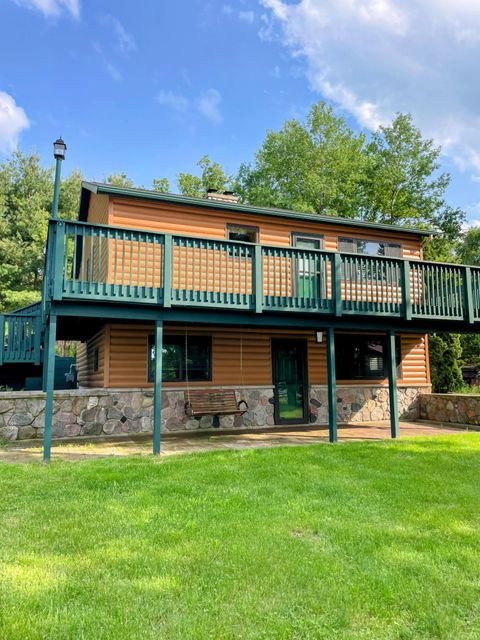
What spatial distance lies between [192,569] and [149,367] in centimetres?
724

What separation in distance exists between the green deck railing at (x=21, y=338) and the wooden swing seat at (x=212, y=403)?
12.9 ft

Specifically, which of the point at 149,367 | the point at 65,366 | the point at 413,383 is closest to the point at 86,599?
the point at 149,367

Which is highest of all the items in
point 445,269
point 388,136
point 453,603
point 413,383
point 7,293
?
point 388,136

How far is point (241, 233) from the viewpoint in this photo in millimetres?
11133

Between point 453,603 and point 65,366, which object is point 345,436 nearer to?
point 453,603

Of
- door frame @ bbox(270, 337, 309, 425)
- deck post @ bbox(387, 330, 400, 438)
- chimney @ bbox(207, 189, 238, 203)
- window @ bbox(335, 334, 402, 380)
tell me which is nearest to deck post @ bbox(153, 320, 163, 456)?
door frame @ bbox(270, 337, 309, 425)

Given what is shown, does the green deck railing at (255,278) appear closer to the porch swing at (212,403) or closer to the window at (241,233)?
the window at (241,233)

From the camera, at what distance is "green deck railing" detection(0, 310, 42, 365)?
34.8 ft

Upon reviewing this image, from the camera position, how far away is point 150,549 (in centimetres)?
325

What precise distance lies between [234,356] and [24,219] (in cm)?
1939

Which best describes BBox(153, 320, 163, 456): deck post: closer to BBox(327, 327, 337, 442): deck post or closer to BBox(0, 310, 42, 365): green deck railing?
BBox(327, 327, 337, 442): deck post

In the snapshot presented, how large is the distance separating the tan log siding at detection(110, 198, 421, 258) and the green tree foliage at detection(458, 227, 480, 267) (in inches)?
868

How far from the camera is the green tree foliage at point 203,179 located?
2920 cm

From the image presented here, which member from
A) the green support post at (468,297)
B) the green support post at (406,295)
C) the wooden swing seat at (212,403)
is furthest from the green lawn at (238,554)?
the green support post at (468,297)
